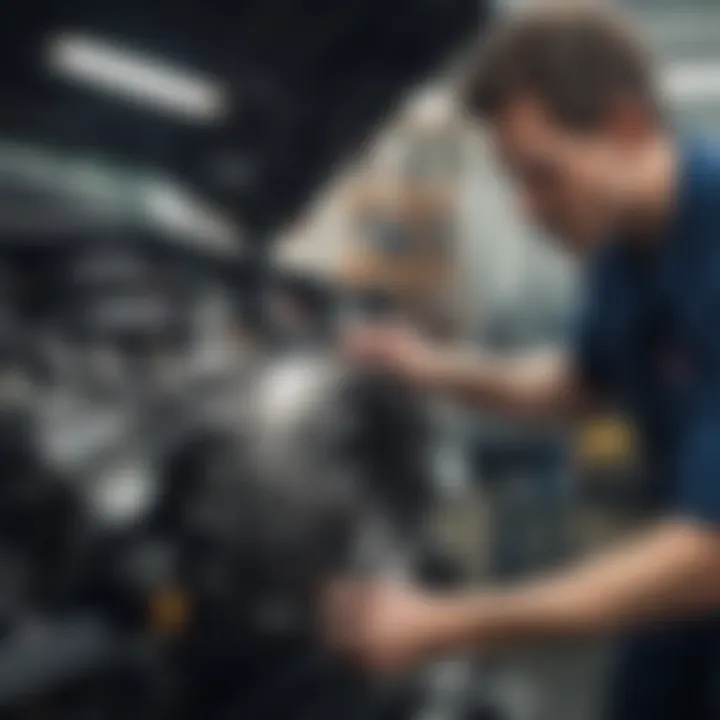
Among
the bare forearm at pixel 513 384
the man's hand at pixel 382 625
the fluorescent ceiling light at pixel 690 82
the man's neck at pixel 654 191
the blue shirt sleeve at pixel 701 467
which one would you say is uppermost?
the fluorescent ceiling light at pixel 690 82

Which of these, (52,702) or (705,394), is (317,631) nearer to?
(52,702)

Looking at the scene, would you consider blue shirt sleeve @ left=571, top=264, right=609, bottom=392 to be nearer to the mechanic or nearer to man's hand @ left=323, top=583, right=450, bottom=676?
the mechanic

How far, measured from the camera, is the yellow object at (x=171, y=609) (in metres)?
0.85

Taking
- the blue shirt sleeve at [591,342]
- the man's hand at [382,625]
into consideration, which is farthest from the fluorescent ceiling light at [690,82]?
the man's hand at [382,625]

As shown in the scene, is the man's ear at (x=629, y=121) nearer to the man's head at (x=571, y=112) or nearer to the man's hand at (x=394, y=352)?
the man's head at (x=571, y=112)

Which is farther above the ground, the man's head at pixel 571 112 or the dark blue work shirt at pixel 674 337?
the man's head at pixel 571 112

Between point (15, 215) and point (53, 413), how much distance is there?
0.55 ft

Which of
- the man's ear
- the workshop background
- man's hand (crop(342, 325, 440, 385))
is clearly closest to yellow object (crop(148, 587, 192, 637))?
the workshop background

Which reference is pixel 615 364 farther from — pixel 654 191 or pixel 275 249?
pixel 275 249

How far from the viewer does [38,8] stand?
0.89 m

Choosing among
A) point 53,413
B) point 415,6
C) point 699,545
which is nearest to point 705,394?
→ point 699,545

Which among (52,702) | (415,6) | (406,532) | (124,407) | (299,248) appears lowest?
(52,702)

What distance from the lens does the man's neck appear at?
79 centimetres

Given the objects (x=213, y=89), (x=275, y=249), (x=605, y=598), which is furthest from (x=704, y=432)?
(x=213, y=89)
